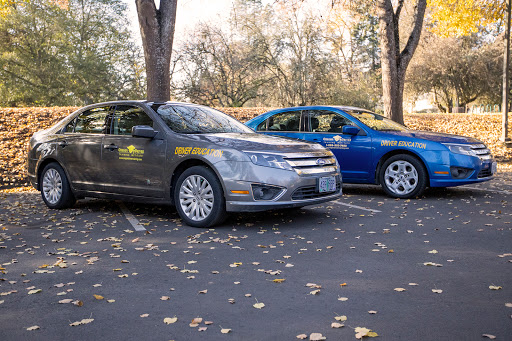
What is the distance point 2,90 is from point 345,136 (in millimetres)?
24616

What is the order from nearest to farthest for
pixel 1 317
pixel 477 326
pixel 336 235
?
pixel 477 326, pixel 1 317, pixel 336 235

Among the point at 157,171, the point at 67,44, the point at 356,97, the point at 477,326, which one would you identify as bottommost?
the point at 477,326

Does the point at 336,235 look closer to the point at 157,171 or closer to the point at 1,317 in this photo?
the point at 157,171

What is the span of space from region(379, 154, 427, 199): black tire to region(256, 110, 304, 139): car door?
186 centimetres

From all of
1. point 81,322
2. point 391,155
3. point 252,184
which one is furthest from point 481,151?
point 81,322

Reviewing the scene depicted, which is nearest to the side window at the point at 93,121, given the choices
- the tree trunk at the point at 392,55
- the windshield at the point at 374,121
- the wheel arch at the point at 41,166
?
the wheel arch at the point at 41,166

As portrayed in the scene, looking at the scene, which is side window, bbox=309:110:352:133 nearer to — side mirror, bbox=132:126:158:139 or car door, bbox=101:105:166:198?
car door, bbox=101:105:166:198

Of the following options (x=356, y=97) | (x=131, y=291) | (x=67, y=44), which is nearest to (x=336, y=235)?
(x=131, y=291)

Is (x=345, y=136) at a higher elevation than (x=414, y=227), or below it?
higher

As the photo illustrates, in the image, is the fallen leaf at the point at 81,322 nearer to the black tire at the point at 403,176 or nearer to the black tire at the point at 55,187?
the black tire at the point at 55,187

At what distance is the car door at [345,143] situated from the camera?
958 centimetres

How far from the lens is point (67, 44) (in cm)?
2930

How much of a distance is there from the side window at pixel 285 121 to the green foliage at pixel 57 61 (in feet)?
61.3

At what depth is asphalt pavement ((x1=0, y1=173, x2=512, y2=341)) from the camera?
136 inches
